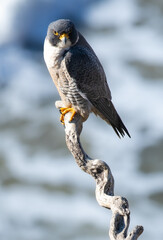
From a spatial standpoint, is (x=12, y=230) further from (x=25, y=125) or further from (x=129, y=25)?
(x=129, y=25)

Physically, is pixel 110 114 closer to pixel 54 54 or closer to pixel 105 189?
pixel 54 54

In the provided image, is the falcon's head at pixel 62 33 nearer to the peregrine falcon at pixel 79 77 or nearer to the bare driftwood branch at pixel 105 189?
the peregrine falcon at pixel 79 77

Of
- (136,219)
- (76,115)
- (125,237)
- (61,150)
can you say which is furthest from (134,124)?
(125,237)

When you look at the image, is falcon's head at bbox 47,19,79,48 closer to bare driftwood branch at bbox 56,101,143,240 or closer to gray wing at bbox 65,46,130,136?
gray wing at bbox 65,46,130,136

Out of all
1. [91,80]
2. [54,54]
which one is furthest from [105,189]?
[54,54]

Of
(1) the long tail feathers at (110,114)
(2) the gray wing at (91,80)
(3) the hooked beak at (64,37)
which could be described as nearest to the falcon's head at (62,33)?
(3) the hooked beak at (64,37)

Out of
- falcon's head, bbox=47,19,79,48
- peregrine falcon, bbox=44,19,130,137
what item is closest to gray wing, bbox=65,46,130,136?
peregrine falcon, bbox=44,19,130,137

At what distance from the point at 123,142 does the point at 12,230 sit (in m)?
2.54

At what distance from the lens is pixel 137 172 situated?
1343 cm

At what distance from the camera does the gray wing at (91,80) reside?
496 centimetres

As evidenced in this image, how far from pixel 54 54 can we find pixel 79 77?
0.24 meters

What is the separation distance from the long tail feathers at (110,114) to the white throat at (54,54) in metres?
0.37

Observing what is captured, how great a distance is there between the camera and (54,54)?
4.92 meters

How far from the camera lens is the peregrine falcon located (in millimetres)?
4938
